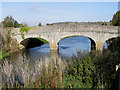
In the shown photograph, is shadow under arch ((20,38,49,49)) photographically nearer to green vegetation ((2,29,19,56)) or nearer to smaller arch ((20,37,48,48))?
smaller arch ((20,37,48,48))

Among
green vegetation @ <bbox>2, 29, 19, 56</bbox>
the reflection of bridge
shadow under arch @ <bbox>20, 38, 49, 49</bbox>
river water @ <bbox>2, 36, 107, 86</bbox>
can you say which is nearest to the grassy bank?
river water @ <bbox>2, 36, 107, 86</bbox>

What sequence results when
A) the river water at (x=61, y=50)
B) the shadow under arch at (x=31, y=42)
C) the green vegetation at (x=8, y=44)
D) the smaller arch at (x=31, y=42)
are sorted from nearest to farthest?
1. the river water at (x=61, y=50)
2. the green vegetation at (x=8, y=44)
3. the smaller arch at (x=31, y=42)
4. the shadow under arch at (x=31, y=42)

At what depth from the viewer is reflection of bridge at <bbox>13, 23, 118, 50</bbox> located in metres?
22.1

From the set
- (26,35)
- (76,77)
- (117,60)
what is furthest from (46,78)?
(26,35)

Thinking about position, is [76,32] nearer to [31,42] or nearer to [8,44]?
[8,44]

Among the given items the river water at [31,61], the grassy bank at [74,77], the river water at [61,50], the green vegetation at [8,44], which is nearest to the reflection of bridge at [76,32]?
the river water at [61,50]

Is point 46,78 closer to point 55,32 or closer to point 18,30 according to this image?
point 55,32

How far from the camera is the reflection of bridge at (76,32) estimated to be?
869 inches

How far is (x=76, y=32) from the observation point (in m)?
23.3

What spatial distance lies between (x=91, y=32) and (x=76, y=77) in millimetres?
14306

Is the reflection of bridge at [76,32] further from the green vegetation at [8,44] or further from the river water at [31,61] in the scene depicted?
the green vegetation at [8,44]

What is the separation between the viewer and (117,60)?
10.2 m

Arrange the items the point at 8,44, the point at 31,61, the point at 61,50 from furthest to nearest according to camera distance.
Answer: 1. the point at 61,50
2. the point at 8,44
3. the point at 31,61

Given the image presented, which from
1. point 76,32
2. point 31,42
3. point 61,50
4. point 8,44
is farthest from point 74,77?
point 31,42
